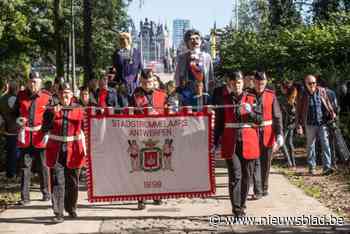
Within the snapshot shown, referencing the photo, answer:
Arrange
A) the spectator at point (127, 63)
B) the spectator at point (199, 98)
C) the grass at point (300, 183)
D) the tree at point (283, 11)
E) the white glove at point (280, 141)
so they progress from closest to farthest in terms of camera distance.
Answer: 1. the white glove at point (280, 141)
2. the spectator at point (199, 98)
3. the grass at point (300, 183)
4. the spectator at point (127, 63)
5. the tree at point (283, 11)

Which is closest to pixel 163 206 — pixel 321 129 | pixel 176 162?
pixel 176 162

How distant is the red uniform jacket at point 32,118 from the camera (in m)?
11.0

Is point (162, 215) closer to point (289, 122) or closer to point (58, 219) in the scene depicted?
point (58, 219)

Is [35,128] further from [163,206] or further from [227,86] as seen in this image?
[227,86]

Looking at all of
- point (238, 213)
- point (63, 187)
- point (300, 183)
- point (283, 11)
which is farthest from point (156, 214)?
point (283, 11)

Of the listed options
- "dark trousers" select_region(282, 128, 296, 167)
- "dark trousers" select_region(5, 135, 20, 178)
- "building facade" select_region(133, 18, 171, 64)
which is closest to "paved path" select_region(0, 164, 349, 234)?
"dark trousers" select_region(5, 135, 20, 178)

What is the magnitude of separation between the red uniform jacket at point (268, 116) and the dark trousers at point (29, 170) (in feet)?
11.0

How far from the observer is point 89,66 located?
21.0 m

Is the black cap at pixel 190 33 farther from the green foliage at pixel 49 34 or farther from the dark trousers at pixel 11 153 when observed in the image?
the green foliage at pixel 49 34

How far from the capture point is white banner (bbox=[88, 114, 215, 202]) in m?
9.70

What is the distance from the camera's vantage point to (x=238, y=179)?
9289mm

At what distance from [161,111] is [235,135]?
3.97 ft

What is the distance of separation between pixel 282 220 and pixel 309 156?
550 cm

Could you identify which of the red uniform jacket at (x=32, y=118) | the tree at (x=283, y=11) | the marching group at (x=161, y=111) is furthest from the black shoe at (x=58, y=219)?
the tree at (x=283, y=11)
